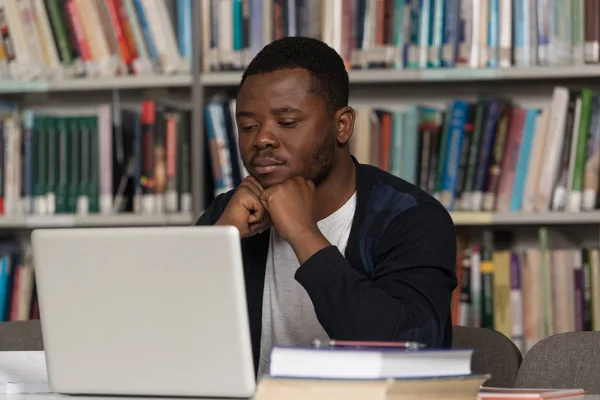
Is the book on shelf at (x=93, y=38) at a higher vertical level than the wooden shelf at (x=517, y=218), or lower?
higher

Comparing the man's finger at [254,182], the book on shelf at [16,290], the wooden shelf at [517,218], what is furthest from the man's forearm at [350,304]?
the book on shelf at [16,290]

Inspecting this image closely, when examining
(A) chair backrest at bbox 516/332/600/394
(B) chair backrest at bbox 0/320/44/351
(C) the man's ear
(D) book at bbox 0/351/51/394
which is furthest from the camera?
(B) chair backrest at bbox 0/320/44/351

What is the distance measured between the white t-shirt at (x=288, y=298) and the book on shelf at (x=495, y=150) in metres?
0.94

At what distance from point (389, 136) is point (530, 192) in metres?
0.41

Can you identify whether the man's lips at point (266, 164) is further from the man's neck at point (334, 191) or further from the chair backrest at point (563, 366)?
the chair backrest at point (563, 366)

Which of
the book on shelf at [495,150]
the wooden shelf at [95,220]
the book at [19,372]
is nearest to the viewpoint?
the book at [19,372]

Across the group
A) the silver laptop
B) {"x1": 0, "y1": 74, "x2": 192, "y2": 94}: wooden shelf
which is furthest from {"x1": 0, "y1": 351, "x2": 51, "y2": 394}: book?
{"x1": 0, "y1": 74, "x2": 192, "y2": 94}: wooden shelf

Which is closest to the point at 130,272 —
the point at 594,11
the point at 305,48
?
the point at 305,48

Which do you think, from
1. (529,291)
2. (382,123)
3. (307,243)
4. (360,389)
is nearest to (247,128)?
(307,243)

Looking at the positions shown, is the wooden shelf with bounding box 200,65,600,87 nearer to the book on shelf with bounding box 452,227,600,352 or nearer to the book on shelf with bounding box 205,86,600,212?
the book on shelf with bounding box 205,86,600,212

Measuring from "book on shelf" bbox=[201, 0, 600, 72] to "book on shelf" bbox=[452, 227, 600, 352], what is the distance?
1.65 ft

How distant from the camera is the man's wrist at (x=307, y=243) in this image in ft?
5.01

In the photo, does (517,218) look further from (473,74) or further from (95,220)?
(95,220)

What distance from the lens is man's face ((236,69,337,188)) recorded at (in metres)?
1.73
